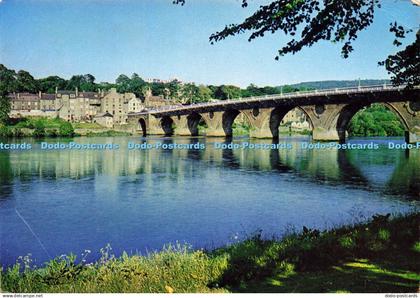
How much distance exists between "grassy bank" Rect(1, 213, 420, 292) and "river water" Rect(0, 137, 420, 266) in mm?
2801

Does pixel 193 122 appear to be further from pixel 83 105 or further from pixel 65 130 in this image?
pixel 83 105

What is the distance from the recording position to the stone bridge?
4494cm

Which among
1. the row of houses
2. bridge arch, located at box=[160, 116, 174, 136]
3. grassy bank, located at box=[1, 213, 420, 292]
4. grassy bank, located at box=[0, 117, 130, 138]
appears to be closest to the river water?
grassy bank, located at box=[1, 213, 420, 292]

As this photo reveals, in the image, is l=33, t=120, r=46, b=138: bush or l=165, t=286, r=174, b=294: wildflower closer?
l=165, t=286, r=174, b=294: wildflower

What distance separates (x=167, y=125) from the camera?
9738cm

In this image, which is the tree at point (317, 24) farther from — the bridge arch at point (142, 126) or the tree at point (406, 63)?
the bridge arch at point (142, 126)

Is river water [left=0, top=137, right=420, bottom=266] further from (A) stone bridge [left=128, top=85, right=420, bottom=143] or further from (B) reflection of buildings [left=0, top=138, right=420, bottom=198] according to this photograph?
(A) stone bridge [left=128, top=85, right=420, bottom=143]

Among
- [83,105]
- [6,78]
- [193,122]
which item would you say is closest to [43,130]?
[193,122]

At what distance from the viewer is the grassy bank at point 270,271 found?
6961mm

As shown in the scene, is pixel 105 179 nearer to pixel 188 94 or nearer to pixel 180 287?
pixel 180 287

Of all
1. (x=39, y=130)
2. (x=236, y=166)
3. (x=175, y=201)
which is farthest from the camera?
(x=39, y=130)

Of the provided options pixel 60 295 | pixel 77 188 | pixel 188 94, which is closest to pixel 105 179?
pixel 77 188

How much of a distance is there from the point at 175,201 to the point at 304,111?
42638mm

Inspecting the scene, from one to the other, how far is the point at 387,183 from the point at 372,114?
2742 inches
